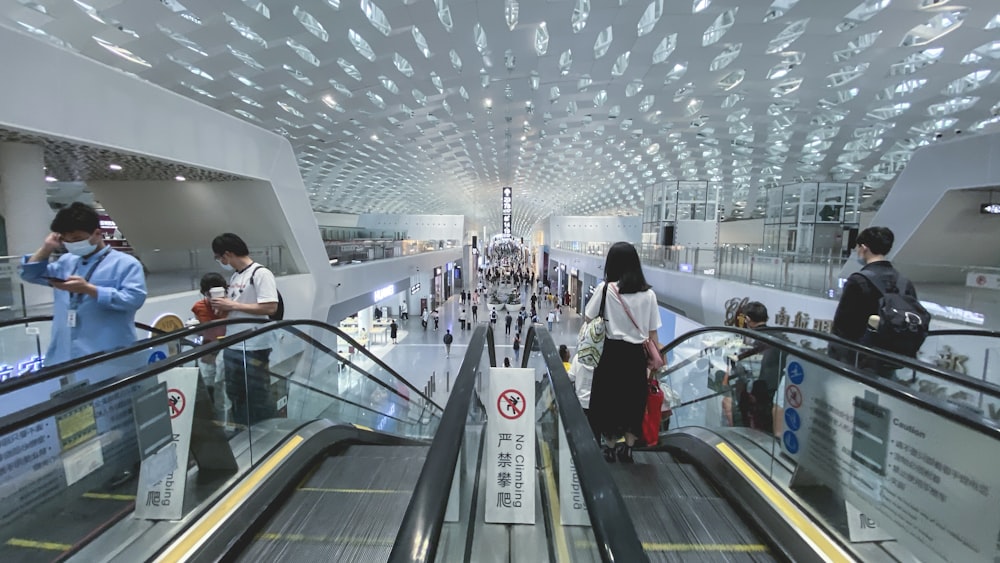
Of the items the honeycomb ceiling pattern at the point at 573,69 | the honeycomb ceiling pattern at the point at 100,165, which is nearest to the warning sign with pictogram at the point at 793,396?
the honeycomb ceiling pattern at the point at 100,165

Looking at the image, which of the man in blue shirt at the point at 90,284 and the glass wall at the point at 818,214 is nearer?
the man in blue shirt at the point at 90,284

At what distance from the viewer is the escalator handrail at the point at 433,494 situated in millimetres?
951

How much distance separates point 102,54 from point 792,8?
66.8 feet

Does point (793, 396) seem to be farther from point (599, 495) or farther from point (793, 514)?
point (599, 495)

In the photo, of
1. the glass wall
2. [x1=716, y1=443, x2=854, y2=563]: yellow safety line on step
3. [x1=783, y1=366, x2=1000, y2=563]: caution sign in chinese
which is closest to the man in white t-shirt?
[x1=716, y1=443, x2=854, y2=563]: yellow safety line on step

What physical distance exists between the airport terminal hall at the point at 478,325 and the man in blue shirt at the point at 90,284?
0.06 ft

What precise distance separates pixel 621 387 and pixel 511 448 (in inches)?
36.7

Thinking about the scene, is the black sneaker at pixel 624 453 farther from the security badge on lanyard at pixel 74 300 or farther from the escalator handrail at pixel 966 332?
the security badge on lanyard at pixel 74 300

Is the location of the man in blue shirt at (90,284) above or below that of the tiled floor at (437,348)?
above

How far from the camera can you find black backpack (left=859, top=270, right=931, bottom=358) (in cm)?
265

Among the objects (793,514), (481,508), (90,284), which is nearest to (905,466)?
(793,514)

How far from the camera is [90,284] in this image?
2.54m

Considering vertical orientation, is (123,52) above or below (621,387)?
above

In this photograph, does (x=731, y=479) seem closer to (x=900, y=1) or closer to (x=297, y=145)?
(x=900, y=1)
